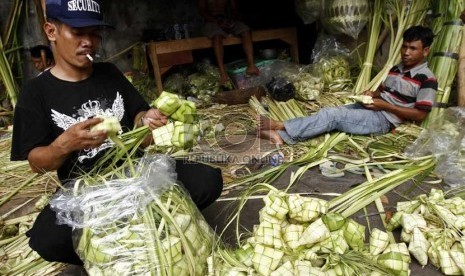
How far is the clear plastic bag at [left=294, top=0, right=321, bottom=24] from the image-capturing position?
5.06 meters

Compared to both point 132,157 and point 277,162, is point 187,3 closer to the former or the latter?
point 277,162

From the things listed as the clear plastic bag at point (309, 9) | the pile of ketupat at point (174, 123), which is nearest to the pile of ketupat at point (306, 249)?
the pile of ketupat at point (174, 123)

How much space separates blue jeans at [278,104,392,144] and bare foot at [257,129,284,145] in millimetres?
86

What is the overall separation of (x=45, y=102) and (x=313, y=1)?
4261 millimetres

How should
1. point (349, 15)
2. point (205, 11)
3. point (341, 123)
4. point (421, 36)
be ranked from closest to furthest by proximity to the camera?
point (421, 36)
point (341, 123)
point (349, 15)
point (205, 11)

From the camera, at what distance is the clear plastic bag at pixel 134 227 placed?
4.59ft

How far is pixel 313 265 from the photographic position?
1.56 metres

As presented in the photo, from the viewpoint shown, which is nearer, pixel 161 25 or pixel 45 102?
pixel 45 102

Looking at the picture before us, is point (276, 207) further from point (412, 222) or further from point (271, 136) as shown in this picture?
point (271, 136)

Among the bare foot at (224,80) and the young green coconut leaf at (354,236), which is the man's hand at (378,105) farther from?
the bare foot at (224,80)

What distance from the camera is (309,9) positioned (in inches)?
202

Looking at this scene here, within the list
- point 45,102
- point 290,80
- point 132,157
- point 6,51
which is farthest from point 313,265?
point 6,51

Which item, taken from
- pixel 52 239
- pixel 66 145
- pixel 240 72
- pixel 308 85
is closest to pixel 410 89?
pixel 308 85

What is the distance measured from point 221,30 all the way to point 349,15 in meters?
1.81
